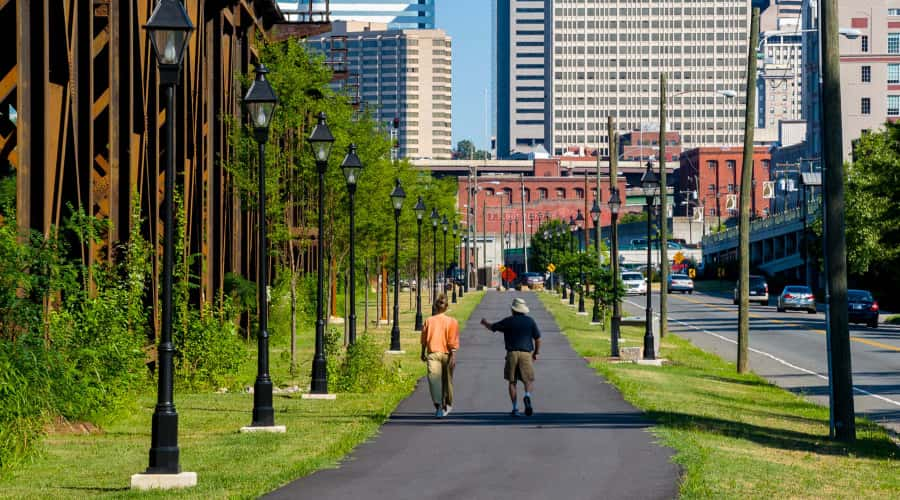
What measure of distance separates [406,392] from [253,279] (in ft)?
61.7

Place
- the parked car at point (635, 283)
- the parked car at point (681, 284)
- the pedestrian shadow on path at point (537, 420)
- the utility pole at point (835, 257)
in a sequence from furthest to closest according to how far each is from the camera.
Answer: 1. the parked car at point (681, 284)
2. the parked car at point (635, 283)
3. the pedestrian shadow on path at point (537, 420)
4. the utility pole at point (835, 257)

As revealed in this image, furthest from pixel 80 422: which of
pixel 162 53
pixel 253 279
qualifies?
pixel 253 279

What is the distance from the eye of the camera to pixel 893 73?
→ 14338cm

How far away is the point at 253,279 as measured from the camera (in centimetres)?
4431

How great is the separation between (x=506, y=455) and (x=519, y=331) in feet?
15.4

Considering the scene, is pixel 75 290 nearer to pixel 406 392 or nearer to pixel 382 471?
pixel 382 471

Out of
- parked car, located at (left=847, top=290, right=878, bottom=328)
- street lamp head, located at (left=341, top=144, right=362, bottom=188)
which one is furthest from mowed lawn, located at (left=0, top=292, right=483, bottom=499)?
parked car, located at (left=847, top=290, right=878, bottom=328)

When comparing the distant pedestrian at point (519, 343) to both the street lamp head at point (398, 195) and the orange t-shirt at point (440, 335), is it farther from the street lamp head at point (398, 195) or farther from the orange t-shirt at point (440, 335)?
the street lamp head at point (398, 195)

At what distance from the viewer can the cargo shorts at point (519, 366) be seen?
69.3ft

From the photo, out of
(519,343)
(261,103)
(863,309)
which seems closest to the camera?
(261,103)

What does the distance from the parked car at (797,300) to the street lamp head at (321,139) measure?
5314 centimetres

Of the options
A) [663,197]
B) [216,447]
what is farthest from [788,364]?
[216,447]

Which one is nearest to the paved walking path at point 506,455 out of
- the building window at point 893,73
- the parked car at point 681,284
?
the parked car at point 681,284

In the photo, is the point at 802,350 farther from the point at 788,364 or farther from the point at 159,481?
the point at 159,481
